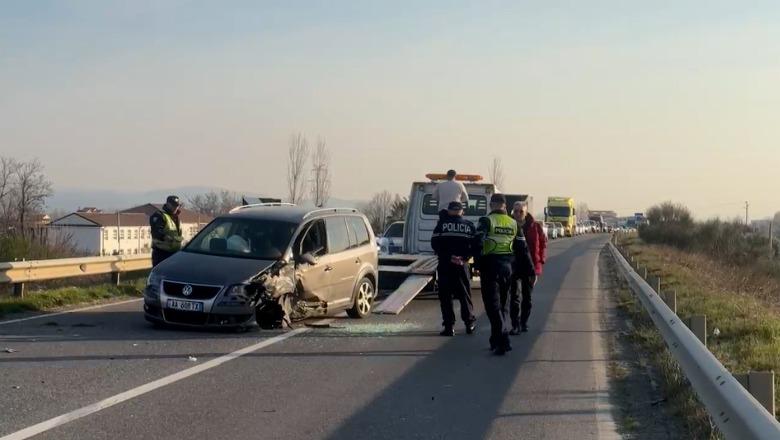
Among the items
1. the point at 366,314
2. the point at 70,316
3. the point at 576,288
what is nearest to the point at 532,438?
the point at 366,314

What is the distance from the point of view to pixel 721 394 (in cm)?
522

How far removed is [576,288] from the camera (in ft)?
67.5

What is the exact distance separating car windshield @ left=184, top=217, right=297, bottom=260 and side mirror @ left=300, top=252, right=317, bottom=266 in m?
0.27

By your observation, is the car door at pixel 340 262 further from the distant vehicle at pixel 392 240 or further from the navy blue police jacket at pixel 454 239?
the distant vehicle at pixel 392 240

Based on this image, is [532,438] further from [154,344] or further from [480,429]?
[154,344]

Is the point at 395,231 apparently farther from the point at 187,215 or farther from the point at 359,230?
the point at 187,215

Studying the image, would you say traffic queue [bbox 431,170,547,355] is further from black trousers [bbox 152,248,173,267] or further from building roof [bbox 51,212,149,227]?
building roof [bbox 51,212,149,227]

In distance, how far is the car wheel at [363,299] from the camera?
1278 centimetres

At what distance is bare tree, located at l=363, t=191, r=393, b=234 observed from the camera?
145ft

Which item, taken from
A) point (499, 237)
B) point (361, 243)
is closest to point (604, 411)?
point (499, 237)

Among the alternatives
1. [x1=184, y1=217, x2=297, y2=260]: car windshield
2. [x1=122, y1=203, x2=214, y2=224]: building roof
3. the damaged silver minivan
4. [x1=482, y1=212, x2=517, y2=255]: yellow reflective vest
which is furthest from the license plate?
[x1=122, y1=203, x2=214, y2=224]: building roof

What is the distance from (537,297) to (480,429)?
37.7 ft

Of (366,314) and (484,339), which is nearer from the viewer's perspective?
(484,339)

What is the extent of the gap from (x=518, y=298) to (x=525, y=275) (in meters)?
0.39
